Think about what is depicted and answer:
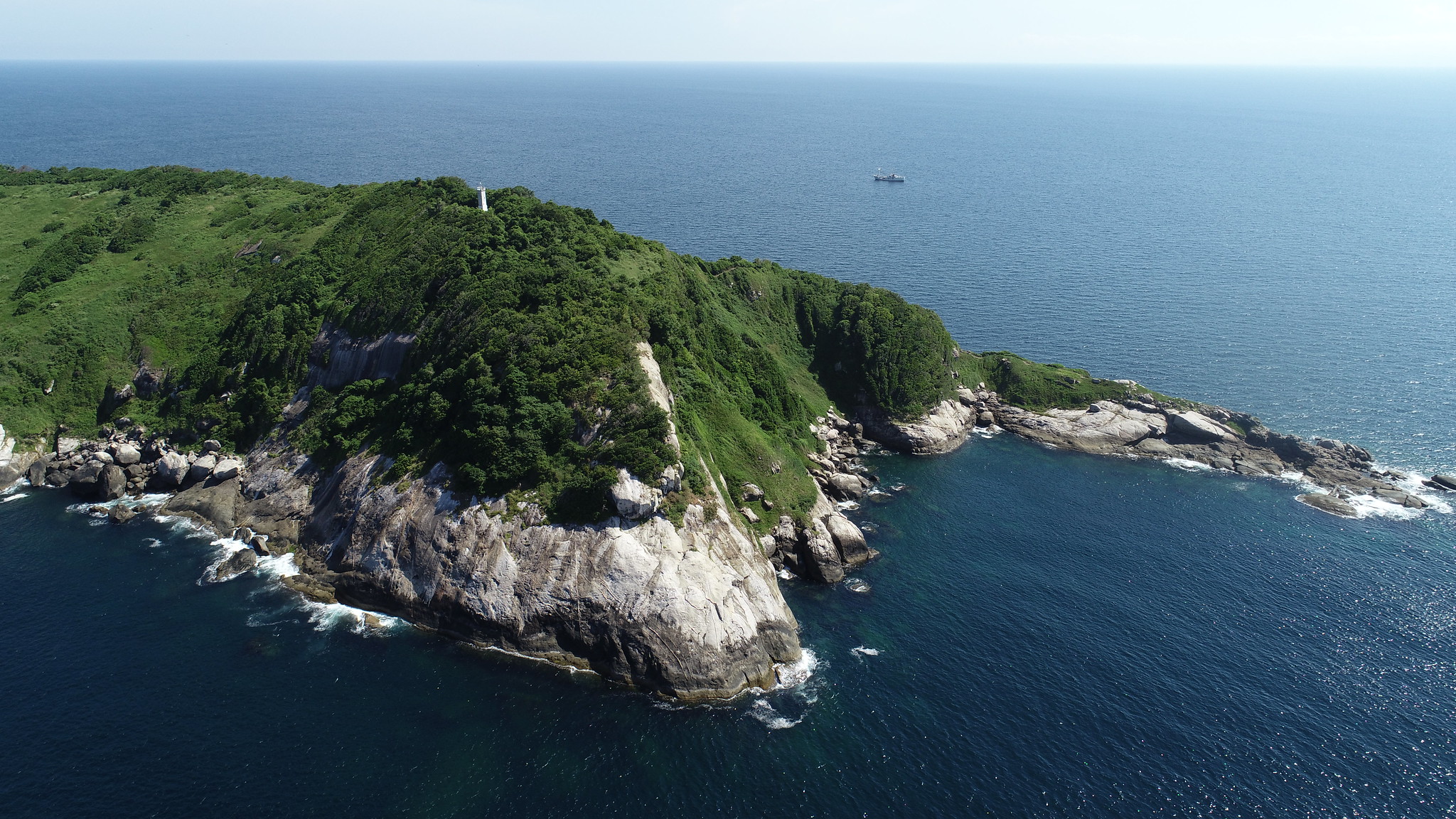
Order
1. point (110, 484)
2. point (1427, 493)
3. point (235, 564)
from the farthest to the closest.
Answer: point (1427, 493) < point (110, 484) < point (235, 564)

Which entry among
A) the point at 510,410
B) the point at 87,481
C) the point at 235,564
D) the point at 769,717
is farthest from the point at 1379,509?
the point at 87,481

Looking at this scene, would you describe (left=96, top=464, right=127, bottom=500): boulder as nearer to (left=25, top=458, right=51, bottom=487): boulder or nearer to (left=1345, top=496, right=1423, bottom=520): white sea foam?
(left=25, top=458, right=51, bottom=487): boulder

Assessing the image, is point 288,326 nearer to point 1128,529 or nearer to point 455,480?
point 455,480

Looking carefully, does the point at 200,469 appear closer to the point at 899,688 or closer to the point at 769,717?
the point at 769,717

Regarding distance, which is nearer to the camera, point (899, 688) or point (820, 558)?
point (899, 688)

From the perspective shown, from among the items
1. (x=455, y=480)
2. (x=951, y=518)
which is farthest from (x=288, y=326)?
(x=951, y=518)

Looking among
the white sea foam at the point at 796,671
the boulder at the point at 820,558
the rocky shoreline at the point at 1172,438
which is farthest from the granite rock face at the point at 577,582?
the rocky shoreline at the point at 1172,438
